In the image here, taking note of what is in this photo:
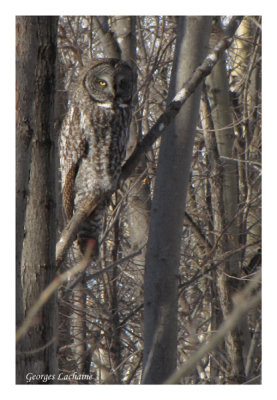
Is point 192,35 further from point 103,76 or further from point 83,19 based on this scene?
point 83,19

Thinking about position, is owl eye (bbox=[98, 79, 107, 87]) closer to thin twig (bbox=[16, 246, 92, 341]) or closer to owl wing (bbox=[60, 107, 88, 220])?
owl wing (bbox=[60, 107, 88, 220])

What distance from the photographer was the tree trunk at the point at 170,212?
292 cm

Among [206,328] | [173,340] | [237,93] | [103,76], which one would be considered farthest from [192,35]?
[206,328]

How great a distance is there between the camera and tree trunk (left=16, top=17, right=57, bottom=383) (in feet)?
6.21

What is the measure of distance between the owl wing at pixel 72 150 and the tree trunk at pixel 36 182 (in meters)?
1.83

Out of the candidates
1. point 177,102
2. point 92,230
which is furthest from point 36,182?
point 92,230

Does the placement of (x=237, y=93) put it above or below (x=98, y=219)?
above

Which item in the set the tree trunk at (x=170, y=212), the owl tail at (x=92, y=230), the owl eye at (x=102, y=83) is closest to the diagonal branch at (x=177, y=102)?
the tree trunk at (x=170, y=212)

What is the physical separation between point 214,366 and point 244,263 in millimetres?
945

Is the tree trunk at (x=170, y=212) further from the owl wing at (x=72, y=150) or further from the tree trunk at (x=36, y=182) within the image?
the owl wing at (x=72, y=150)

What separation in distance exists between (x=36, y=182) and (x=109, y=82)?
6.75ft

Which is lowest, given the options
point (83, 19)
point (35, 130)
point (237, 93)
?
point (35, 130)

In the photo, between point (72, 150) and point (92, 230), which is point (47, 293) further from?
point (72, 150)

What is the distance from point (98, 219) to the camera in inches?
149
